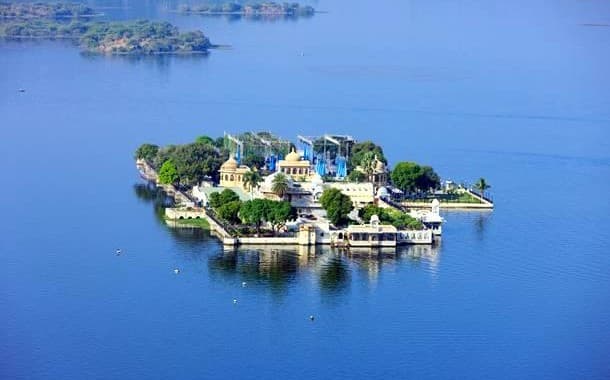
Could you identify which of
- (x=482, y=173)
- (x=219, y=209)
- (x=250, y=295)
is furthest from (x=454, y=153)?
(x=250, y=295)

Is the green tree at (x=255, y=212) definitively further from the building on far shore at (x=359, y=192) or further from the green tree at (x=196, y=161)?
the green tree at (x=196, y=161)

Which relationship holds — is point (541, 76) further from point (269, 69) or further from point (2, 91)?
point (2, 91)

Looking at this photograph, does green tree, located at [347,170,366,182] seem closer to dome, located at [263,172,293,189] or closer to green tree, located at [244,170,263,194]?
dome, located at [263,172,293,189]

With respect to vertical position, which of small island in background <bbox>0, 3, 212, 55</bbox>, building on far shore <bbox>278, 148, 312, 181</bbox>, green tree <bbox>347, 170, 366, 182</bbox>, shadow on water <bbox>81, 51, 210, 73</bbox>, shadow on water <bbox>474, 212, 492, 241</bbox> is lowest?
shadow on water <bbox>474, 212, 492, 241</bbox>

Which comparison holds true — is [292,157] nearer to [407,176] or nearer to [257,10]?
[407,176]

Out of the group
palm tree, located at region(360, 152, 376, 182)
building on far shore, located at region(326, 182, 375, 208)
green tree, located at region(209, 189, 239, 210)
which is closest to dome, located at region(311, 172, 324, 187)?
building on far shore, located at region(326, 182, 375, 208)

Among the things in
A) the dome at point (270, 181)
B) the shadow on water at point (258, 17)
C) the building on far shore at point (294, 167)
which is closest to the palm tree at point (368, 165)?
the building on far shore at point (294, 167)
